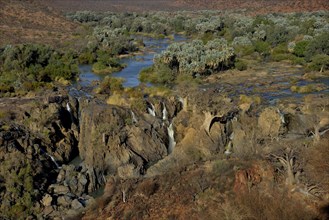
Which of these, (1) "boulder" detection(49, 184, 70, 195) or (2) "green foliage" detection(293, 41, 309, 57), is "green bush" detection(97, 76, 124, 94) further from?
(2) "green foliage" detection(293, 41, 309, 57)

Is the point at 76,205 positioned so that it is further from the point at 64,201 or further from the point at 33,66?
the point at 33,66

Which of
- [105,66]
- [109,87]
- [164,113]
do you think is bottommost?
[105,66]

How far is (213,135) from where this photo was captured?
36812 mm

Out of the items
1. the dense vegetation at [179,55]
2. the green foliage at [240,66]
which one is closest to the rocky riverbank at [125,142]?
the dense vegetation at [179,55]

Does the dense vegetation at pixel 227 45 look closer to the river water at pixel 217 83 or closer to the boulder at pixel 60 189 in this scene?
the river water at pixel 217 83

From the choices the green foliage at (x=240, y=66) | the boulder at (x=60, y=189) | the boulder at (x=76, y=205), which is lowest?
the boulder at (x=60, y=189)

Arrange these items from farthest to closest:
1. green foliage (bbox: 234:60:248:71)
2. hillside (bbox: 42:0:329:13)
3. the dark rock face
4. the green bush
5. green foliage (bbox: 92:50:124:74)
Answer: hillside (bbox: 42:0:329:13) < green foliage (bbox: 92:50:124:74) < green foliage (bbox: 234:60:248:71) < the green bush < the dark rock face

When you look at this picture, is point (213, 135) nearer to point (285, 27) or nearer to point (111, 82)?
point (111, 82)

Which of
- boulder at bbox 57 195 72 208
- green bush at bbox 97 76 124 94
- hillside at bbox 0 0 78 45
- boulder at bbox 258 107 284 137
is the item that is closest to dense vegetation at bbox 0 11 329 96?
green bush at bbox 97 76 124 94

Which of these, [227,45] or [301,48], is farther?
[227,45]

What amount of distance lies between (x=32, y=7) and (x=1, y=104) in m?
71.6

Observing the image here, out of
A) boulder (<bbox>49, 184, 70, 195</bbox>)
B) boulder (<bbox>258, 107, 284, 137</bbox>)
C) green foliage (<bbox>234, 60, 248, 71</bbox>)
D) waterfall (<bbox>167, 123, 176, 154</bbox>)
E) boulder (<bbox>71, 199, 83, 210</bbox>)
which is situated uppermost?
boulder (<bbox>258, 107, 284, 137</bbox>)

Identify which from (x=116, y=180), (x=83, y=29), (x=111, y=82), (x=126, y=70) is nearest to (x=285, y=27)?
(x=126, y=70)

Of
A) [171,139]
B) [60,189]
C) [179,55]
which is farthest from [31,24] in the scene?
[60,189]
